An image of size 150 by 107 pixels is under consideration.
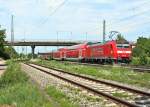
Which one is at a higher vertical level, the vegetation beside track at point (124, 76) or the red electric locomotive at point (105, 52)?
the red electric locomotive at point (105, 52)

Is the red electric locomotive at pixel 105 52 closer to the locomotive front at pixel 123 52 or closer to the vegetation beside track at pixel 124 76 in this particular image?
the locomotive front at pixel 123 52

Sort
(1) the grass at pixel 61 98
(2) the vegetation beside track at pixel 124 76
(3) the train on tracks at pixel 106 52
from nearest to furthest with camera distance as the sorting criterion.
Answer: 1. (1) the grass at pixel 61 98
2. (2) the vegetation beside track at pixel 124 76
3. (3) the train on tracks at pixel 106 52

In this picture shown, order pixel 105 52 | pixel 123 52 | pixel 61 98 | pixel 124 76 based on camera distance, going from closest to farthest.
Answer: pixel 61 98, pixel 124 76, pixel 123 52, pixel 105 52

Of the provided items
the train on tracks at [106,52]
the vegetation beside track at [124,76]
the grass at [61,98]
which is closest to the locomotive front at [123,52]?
the train on tracks at [106,52]

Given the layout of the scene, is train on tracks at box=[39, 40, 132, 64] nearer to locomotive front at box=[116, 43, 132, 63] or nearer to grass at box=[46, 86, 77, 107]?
locomotive front at box=[116, 43, 132, 63]

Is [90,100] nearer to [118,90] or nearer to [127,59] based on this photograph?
[118,90]

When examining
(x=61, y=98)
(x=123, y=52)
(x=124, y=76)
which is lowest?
(x=61, y=98)

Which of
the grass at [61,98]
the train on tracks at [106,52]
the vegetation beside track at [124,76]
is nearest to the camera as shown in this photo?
the grass at [61,98]

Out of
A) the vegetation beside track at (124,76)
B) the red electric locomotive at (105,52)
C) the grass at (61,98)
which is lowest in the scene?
the grass at (61,98)

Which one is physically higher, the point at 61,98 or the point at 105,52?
the point at 105,52

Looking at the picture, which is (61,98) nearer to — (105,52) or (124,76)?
(124,76)

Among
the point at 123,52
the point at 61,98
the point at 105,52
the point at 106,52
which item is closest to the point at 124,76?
the point at 61,98

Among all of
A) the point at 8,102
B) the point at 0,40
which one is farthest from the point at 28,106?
the point at 0,40

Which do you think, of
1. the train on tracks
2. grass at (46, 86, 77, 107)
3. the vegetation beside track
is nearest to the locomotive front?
the train on tracks
